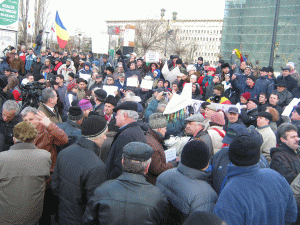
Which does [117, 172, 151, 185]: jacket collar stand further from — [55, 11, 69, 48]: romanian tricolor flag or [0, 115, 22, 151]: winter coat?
[55, 11, 69, 48]: romanian tricolor flag

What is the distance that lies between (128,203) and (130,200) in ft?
0.09

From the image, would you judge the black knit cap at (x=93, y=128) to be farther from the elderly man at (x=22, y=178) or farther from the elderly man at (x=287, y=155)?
the elderly man at (x=287, y=155)

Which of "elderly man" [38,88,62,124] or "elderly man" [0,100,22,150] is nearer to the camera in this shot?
"elderly man" [0,100,22,150]

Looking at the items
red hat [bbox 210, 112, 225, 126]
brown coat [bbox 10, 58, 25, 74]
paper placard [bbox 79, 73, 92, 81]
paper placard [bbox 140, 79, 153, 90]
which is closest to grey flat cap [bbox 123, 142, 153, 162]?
red hat [bbox 210, 112, 225, 126]

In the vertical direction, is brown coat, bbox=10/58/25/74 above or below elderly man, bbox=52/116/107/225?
above

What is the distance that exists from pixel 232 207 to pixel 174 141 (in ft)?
8.13

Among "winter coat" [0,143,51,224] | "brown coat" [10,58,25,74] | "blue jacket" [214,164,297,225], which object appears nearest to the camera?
"blue jacket" [214,164,297,225]

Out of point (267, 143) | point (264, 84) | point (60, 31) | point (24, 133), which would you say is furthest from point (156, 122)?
point (60, 31)

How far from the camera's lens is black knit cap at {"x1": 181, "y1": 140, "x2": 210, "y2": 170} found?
2574mm

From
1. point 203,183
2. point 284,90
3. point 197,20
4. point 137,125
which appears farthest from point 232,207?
point 197,20

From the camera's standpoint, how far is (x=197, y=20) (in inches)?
4727

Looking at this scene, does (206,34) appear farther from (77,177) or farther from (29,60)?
(77,177)

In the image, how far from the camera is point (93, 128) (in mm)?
3127

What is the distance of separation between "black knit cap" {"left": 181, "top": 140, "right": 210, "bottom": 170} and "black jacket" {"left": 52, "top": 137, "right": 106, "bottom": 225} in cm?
90
